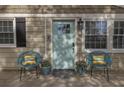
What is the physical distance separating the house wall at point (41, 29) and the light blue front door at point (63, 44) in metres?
0.21

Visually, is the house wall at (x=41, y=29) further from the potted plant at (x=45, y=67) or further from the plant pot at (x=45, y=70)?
the plant pot at (x=45, y=70)

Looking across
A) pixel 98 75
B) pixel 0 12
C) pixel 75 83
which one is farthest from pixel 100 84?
pixel 0 12

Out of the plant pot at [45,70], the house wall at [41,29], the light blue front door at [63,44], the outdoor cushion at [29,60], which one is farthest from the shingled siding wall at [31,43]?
the outdoor cushion at [29,60]

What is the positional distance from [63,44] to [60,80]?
5.91 feet

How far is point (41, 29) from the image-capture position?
22.2 ft

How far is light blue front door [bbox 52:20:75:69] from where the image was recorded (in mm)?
6840

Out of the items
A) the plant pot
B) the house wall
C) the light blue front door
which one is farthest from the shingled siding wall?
the plant pot

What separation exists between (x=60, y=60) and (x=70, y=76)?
3.69 feet

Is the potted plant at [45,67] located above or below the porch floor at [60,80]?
above

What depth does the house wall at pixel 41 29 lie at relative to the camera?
6684 mm

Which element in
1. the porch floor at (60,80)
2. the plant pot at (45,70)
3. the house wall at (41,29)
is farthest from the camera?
the house wall at (41,29)

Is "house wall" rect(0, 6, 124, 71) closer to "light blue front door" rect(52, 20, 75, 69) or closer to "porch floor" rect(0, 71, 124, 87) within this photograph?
"light blue front door" rect(52, 20, 75, 69)

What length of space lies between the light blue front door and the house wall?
21 centimetres
